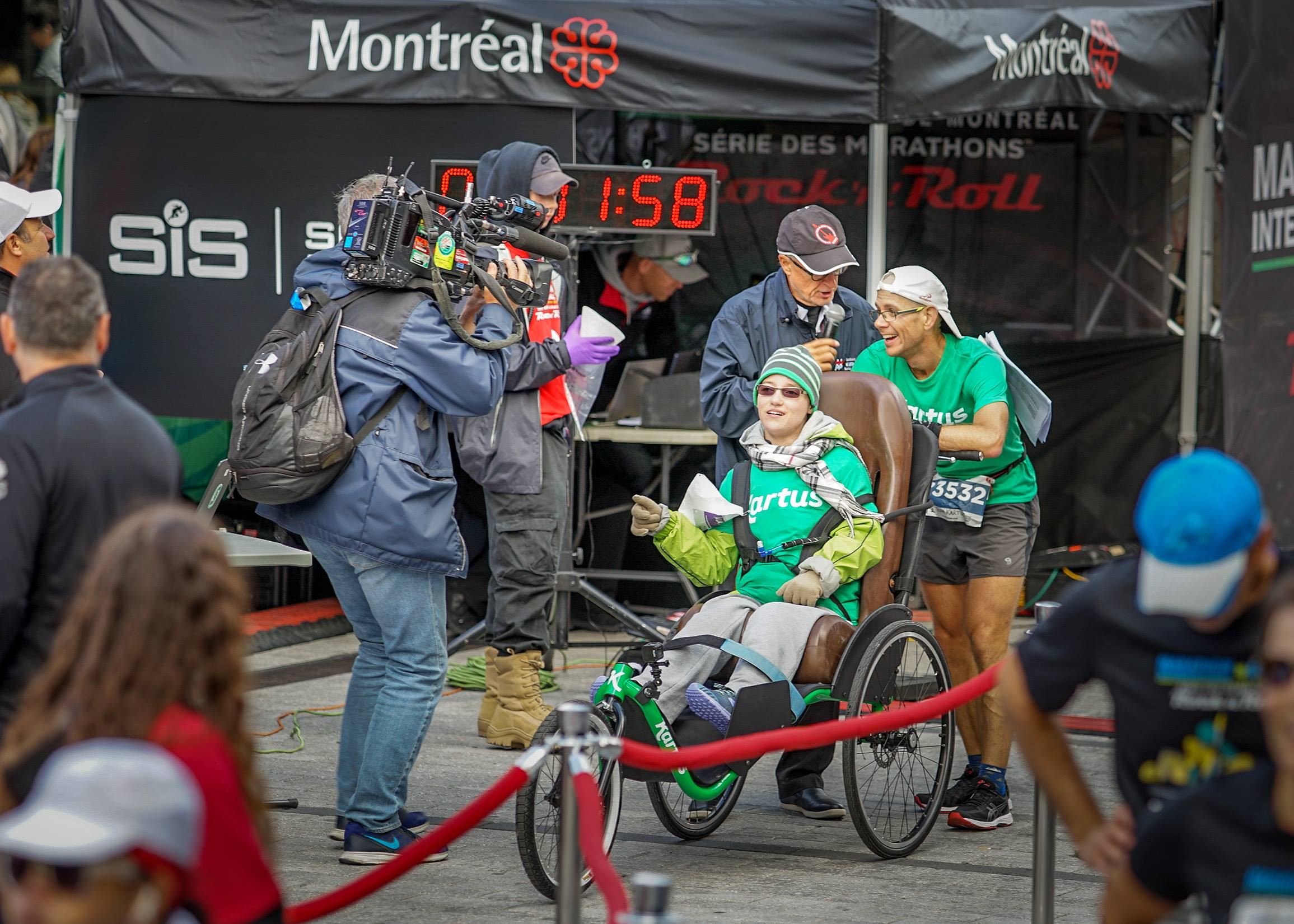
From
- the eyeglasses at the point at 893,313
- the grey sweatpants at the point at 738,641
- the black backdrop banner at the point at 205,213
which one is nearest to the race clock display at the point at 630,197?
the black backdrop banner at the point at 205,213

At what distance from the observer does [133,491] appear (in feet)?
10.9

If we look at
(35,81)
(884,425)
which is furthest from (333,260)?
(35,81)

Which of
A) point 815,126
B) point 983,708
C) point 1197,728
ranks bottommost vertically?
point 983,708

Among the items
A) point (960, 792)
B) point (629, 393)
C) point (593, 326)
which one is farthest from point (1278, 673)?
point (629, 393)

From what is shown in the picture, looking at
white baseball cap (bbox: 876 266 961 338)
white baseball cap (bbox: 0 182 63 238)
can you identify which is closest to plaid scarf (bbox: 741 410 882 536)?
white baseball cap (bbox: 876 266 961 338)

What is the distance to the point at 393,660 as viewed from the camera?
5.07 m

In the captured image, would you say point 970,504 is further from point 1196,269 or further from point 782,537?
point 1196,269

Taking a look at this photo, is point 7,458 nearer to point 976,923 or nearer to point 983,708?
point 976,923

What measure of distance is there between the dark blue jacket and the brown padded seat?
0.62 metres

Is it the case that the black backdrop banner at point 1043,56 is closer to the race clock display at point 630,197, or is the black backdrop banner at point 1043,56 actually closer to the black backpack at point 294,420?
the race clock display at point 630,197

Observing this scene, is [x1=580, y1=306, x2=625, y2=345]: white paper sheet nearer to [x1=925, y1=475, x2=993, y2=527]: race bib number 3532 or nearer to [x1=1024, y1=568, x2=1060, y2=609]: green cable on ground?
[x1=925, y1=475, x2=993, y2=527]: race bib number 3532

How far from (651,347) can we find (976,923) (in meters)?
5.50

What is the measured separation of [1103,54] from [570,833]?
646 cm

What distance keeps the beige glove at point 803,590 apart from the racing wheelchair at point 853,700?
9cm
